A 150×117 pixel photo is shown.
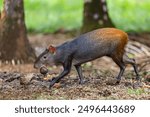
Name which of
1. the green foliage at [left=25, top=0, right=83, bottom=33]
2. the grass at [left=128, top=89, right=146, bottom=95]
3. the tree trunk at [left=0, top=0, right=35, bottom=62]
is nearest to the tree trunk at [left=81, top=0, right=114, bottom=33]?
the green foliage at [left=25, top=0, right=83, bottom=33]

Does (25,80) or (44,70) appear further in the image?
(44,70)

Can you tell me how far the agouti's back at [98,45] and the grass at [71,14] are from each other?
6.12 m

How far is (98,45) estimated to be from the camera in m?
9.22

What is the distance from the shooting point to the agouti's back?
923 cm

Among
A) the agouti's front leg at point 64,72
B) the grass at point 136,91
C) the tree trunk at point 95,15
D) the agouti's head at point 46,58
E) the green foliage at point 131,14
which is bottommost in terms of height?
the green foliage at point 131,14

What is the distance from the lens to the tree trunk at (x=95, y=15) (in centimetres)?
1419

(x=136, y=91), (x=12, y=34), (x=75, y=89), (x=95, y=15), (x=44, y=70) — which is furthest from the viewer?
(x=95, y=15)

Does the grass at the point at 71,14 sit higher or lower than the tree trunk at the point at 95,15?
lower

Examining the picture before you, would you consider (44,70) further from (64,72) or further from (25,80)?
(64,72)

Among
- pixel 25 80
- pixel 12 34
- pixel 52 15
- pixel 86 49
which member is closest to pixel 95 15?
pixel 12 34

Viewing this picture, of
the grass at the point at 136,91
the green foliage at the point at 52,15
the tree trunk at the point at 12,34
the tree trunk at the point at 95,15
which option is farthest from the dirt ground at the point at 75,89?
the green foliage at the point at 52,15

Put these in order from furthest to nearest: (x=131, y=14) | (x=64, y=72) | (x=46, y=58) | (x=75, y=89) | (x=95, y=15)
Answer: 1. (x=131, y=14)
2. (x=95, y=15)
3. (x=46, y=58)
4. (x=64, y=72)
5. (x=75, y=89)

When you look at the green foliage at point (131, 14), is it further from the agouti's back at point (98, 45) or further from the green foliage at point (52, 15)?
the agouti's back at point (98, 45)

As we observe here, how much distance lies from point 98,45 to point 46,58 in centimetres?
73
